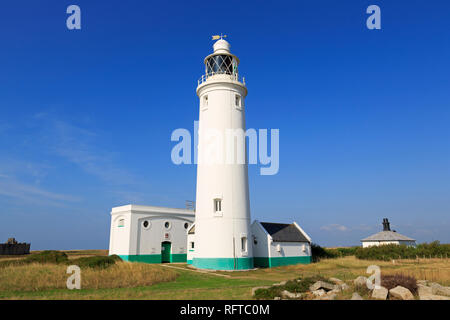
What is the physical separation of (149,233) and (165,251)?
9.09 feet

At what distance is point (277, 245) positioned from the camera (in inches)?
1080

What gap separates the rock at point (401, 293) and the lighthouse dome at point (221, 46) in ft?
72.4

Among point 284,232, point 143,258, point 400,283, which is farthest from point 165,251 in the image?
point 400,283

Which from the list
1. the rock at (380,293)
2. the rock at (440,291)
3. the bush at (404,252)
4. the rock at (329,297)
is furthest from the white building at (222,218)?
the rock at (440,291)

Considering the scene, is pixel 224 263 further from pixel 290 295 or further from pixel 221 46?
pixel 221 46

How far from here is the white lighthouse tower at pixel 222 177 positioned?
77.4 ft

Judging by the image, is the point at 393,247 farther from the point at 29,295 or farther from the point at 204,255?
the point at 29,295

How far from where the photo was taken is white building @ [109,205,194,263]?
30969 millimetres

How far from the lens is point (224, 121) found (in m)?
25.2

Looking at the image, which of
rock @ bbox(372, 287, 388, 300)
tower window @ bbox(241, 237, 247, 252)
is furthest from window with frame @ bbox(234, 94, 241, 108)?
rock @ bbox(372, 287, 388, 300)
